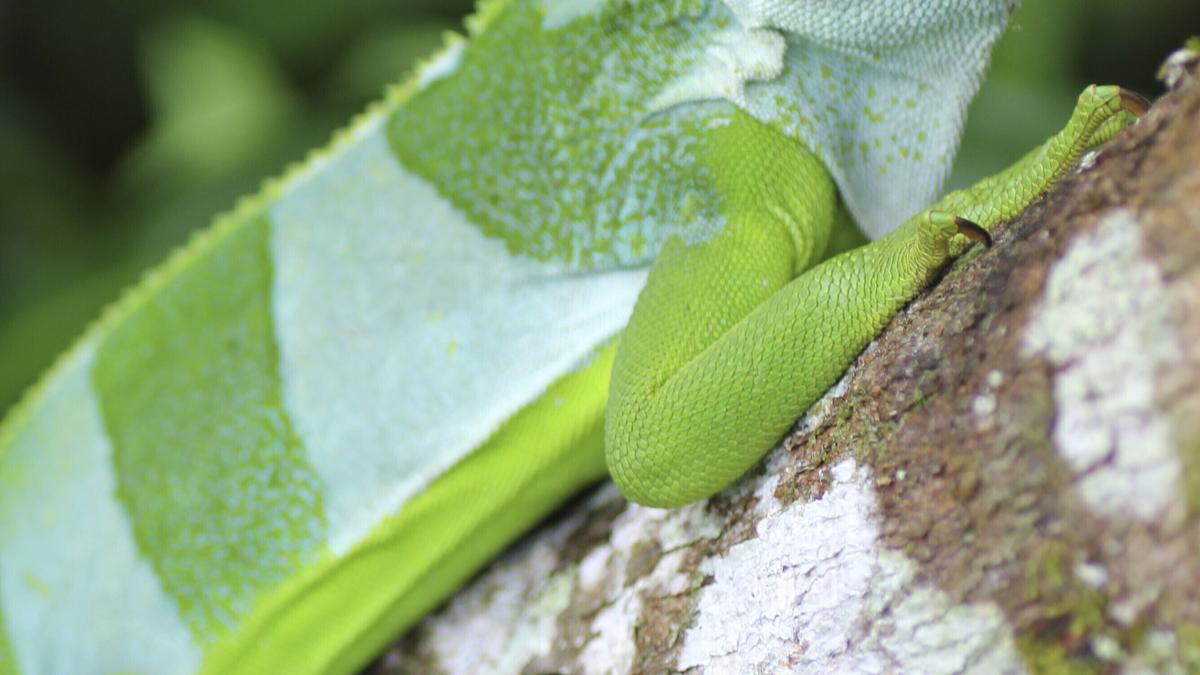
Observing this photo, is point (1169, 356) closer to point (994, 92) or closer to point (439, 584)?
point (439, 584)

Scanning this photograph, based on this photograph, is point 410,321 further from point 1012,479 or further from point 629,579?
point 1012,479

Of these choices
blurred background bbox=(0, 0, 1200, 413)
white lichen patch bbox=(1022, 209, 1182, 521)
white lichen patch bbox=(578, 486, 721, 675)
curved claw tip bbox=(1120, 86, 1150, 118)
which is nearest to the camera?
white lichen patch bbox=(1022, 209, 1182, 521)

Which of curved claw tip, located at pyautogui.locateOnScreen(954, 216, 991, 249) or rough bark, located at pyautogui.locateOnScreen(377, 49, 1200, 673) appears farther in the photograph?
curved claw tip, located at pyautogui.locateOnScreen(954, 216, 991, 249)

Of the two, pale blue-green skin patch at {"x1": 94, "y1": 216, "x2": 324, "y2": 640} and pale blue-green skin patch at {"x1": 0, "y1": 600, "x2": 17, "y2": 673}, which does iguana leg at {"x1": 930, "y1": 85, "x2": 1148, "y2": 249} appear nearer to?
pale blue-green skin patch at {"x1": 94, "y1": 216, "x2": 324, "y2": 640}

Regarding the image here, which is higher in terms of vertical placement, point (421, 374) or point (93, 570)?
point (421, 374)

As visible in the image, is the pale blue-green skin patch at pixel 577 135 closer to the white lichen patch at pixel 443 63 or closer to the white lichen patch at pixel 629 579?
the white lichen patch at pixel 443 63

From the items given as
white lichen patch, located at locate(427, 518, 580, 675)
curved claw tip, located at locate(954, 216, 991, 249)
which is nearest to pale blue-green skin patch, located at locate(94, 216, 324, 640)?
white lichen patch, located at locate(427, 518, 580, 675)

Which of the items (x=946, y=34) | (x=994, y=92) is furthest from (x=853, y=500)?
(x=994, y=92)

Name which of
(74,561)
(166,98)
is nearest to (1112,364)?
(74,561)
